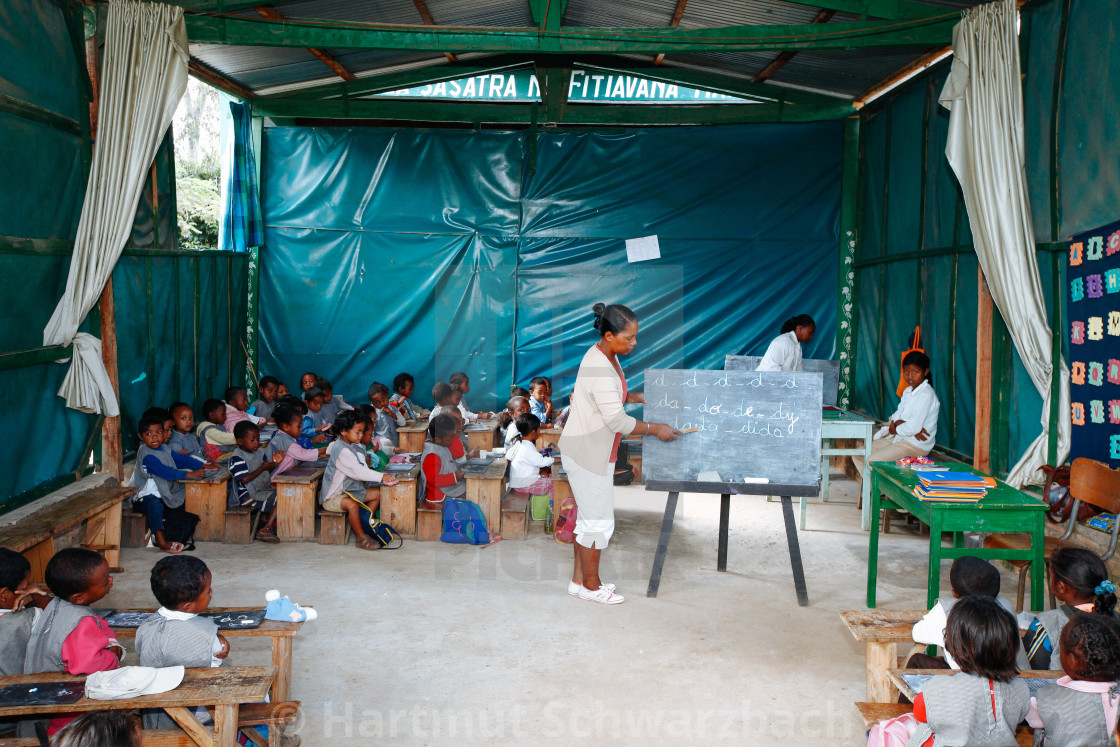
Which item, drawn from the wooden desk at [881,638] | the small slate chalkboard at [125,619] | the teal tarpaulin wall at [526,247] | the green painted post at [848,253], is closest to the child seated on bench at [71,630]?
the small slate chalkboard at [125,619]

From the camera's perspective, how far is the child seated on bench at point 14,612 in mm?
3129

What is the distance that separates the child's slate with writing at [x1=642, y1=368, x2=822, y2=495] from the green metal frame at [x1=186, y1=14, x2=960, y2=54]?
9.09ft

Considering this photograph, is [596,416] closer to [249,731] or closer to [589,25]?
[249,731]

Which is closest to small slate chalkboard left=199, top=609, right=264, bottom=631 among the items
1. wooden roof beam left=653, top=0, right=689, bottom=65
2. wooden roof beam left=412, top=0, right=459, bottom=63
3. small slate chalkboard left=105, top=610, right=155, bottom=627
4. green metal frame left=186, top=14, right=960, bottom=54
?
small slate chalkboard left=105, top=610, right=155, bottom=627

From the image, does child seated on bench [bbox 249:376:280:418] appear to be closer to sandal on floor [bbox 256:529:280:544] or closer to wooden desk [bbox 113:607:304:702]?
sandal on floor [bbox 256:529:280:544]

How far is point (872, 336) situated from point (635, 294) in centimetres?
277

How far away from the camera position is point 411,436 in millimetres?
8469

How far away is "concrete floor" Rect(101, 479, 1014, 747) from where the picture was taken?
12.1 ft

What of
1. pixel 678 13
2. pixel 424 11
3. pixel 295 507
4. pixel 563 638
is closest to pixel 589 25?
pixel 678 13

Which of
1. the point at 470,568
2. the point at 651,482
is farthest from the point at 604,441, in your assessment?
the point at 470,568

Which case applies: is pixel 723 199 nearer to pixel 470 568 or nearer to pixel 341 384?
pixel 341 384

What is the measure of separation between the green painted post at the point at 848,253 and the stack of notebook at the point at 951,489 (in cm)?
586

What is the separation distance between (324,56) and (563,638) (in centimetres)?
680

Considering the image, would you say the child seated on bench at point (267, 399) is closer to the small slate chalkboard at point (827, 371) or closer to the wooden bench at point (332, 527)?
the wooden bench at point (332, 527)
